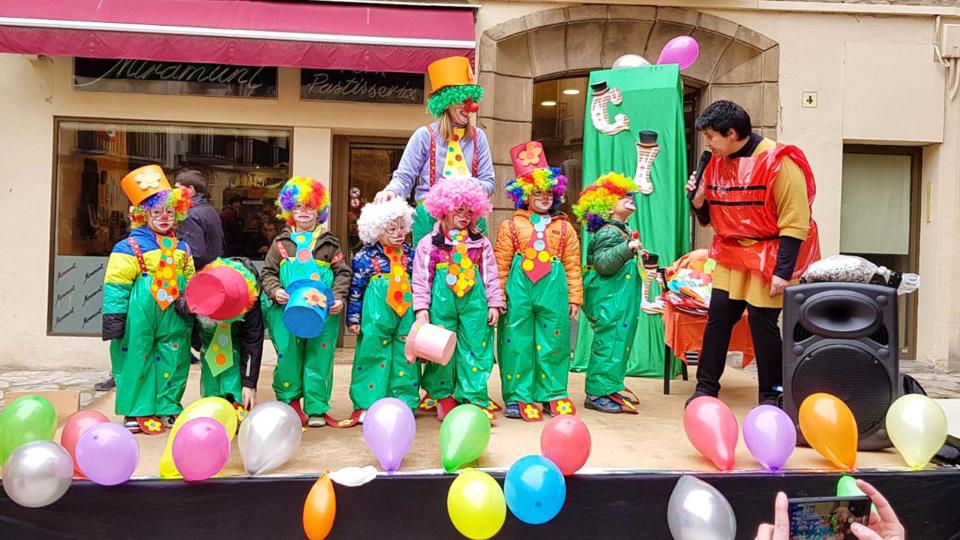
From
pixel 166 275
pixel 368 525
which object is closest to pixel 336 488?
pixel 368 525

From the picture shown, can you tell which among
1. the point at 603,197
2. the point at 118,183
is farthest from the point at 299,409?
the point at 118,183

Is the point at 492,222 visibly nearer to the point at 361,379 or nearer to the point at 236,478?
the point at 361,379

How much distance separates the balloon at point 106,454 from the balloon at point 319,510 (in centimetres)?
64

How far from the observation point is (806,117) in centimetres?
720

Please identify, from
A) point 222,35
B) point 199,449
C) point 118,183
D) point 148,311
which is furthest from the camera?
point 118,183

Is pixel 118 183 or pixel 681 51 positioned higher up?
pixel 681 51

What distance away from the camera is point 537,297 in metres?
3.99

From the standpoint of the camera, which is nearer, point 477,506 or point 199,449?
point 477,506

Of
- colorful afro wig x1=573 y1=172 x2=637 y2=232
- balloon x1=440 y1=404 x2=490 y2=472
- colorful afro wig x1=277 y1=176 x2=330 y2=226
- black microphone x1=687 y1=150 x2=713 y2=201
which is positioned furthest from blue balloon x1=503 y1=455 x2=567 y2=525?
black microphone x1=687 y1=150 x2=713 y2=201

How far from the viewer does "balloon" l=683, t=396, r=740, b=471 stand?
9.90ft

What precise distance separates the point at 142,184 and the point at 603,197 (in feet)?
7.43

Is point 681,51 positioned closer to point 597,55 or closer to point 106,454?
point 597,55

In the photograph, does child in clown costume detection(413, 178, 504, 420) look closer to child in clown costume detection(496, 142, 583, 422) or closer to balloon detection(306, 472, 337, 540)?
child in clown costume detection(496, 142, 583, 422)

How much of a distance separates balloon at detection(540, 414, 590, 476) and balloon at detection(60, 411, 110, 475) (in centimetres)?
166
